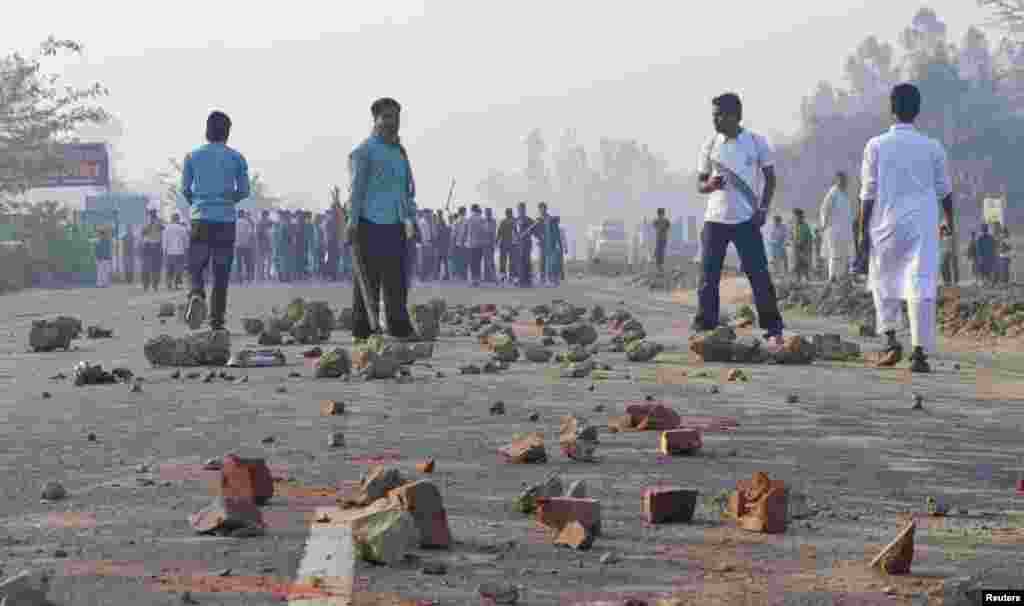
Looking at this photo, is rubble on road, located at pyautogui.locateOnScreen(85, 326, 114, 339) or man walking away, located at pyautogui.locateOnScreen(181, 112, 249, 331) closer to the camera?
man walking away, located at pyautogui.locateOnScreen(181, 112, 249, 331)


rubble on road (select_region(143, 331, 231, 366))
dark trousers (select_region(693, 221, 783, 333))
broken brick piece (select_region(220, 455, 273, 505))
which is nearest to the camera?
broken brick piece (select_region(220, 455, 273, 505))

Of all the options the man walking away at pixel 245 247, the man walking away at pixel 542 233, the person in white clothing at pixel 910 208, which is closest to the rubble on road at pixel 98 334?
the person in white clothing at pixel 910 208

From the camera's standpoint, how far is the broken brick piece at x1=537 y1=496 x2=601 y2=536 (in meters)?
5.64

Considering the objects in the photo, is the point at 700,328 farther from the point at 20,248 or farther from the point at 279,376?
the point at 20,248

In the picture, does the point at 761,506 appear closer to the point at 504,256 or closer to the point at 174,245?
the point at 174,245

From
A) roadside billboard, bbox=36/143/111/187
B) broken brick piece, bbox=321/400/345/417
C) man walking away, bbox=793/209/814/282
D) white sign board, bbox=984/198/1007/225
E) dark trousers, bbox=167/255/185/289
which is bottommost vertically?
broken brick piece, bbox=321/400/345/417

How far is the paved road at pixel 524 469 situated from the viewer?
16.9 feet

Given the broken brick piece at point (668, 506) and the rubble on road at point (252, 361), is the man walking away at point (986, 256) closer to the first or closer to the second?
the rubble on road at point (252, 361)

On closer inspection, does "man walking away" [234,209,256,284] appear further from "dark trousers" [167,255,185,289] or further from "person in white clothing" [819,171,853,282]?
"person in white clothing" [819,171,853,282]

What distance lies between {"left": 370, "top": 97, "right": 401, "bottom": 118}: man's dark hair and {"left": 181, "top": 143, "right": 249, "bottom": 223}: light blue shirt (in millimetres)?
2170

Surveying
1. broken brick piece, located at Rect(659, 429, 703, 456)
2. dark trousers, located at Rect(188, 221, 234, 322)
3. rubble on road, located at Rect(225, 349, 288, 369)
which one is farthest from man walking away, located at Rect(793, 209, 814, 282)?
broken brick piece, located at Rect(659, 429, 703, 456)

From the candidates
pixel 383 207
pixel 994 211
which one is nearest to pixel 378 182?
pixel 383 207

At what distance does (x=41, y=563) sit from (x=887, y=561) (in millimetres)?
2384

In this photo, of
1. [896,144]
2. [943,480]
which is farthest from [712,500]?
[896,144]
